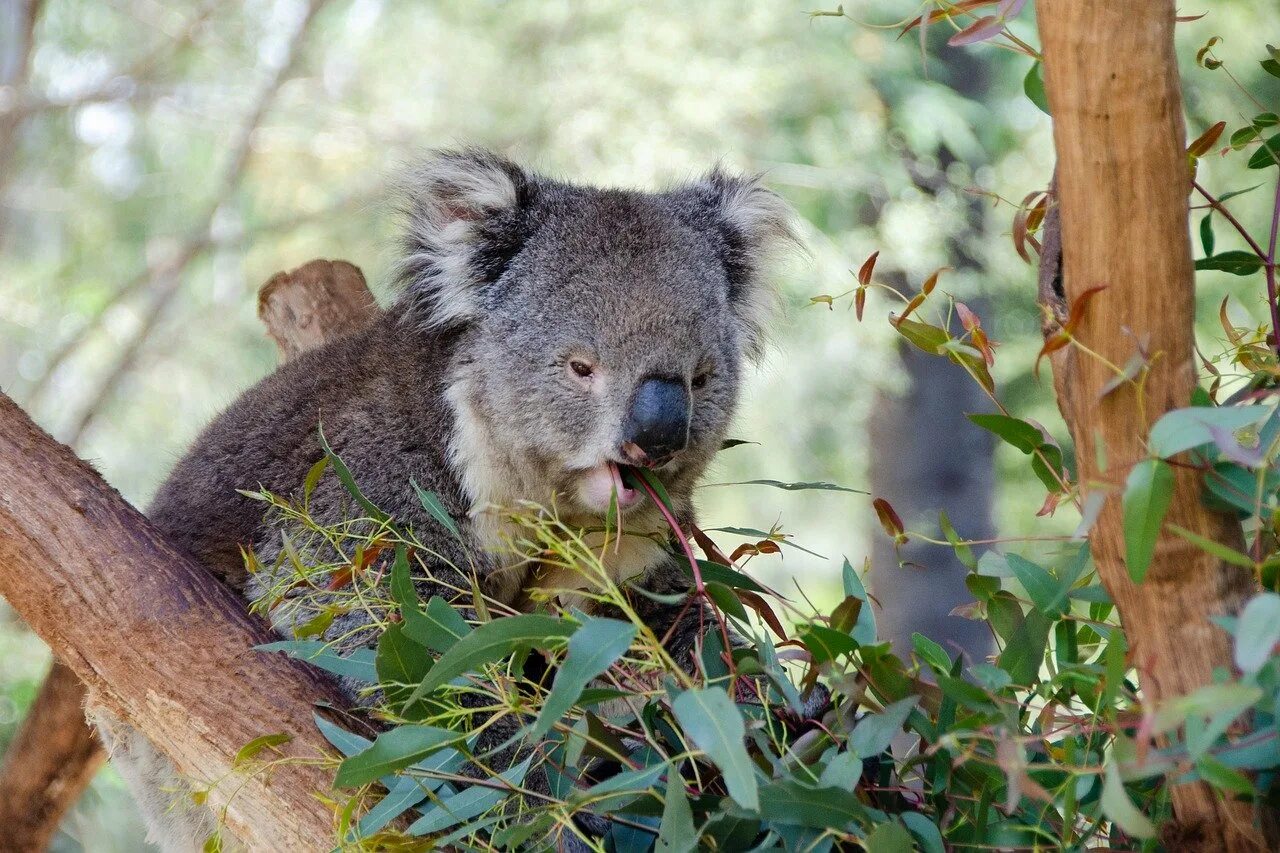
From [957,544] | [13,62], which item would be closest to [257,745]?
[957,544]

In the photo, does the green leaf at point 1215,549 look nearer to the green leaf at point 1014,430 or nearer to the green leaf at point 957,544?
the green leaf at point 1014,430

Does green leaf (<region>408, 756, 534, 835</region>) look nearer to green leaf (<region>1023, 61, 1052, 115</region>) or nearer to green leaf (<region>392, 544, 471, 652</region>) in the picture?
green leaf (<region>392, 544, 471, 652</region>)

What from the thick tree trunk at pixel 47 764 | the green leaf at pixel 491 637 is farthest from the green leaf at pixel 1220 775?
the thick tree trunk at pixel 47 764

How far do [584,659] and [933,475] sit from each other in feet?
23.1

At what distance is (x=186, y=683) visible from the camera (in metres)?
2.03

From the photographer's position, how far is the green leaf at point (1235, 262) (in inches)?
64.3

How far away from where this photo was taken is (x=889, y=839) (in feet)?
4.63

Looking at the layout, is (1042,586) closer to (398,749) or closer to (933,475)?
(398,749)

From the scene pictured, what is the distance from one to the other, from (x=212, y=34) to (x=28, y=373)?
2670mm

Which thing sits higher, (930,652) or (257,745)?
(257,745)

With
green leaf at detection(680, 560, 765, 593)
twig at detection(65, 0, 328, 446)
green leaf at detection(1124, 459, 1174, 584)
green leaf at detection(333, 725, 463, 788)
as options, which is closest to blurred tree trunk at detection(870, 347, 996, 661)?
twig at detection(65, 0, 328, 446)

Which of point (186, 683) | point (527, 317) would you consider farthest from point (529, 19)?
point (186, 683)

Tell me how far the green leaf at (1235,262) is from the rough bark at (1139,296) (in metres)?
0.41

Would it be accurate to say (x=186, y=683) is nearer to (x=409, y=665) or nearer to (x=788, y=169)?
(x=409, y=665)
